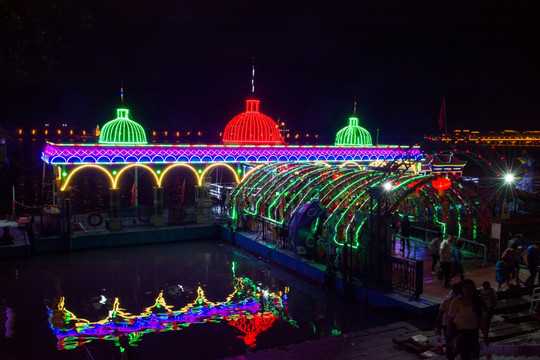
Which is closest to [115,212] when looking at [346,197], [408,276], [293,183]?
[293,183]

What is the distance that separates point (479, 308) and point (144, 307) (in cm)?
1050

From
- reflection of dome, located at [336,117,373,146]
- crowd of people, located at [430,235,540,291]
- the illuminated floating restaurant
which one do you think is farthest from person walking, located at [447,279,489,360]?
reflection of dome, located at [336,117,373,146]

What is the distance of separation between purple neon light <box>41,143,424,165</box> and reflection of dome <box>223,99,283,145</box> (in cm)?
196

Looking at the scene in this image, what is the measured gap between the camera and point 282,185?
72.6 ft

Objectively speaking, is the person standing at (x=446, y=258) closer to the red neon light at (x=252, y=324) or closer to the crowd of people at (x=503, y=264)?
the crowd of people at (x=503, y=264)

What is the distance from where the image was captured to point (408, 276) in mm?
14203

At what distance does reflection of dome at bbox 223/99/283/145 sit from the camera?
1172 inches

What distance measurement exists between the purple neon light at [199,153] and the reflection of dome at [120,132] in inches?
68.2

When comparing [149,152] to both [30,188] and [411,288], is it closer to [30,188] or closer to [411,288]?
[411,288]

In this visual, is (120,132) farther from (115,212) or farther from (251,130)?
(251,130)

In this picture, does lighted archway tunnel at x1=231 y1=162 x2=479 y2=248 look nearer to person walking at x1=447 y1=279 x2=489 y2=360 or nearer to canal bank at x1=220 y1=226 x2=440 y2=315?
canal bank at x1=220 y1=226 x2=440 y2=315

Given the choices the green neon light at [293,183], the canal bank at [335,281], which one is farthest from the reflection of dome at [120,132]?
the green neon light at [293,183]

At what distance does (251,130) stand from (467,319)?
23438 millimetres

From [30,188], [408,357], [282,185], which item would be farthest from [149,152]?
[30,188]
